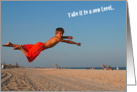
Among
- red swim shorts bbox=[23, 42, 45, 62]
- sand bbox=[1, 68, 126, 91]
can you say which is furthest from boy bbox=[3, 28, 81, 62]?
sand bbox=[1, 68, 126, 91]

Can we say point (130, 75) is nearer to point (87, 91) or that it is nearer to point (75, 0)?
point (87, 91)

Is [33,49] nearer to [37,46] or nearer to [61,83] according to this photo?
[37,46]

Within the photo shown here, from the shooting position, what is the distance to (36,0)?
893cm

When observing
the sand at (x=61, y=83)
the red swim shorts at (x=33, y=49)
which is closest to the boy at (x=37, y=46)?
the red swim shorts at (x=33, y=49)

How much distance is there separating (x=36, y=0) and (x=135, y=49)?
4036 millimetres

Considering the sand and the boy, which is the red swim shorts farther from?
the sand

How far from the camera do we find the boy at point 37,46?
27.8 ft

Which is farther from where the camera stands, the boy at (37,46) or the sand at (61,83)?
the sand at (61,83)

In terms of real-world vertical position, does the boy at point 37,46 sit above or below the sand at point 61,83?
above

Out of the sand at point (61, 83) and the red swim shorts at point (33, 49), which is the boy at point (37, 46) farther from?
the sand at point (61, 83)

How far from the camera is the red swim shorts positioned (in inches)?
333

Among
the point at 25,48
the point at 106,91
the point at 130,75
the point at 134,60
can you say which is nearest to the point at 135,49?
the point at 134,60

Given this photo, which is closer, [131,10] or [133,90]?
[133,90]

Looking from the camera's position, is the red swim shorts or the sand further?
the sand
